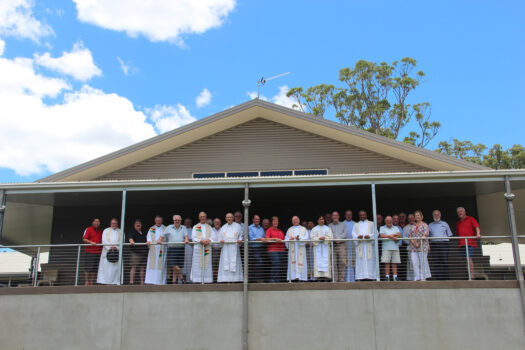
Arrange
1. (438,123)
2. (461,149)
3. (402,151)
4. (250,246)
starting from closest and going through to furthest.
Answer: (250,246)
(402,151)
(438,123)
(461,149)

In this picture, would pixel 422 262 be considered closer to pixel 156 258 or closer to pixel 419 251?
pixel 419 251

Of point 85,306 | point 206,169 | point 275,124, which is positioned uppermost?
point 275,124

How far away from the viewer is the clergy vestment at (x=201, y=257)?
10500mm

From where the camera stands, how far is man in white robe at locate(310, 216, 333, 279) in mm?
10383

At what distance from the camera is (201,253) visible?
10.7 meters

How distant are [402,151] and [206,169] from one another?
5374 mm

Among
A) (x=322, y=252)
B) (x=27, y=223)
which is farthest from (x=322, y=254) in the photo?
(x=27, y=223)

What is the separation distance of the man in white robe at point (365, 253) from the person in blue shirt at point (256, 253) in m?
1.98

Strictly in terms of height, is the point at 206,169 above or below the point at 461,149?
below

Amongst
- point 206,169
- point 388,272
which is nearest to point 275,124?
point 206,169

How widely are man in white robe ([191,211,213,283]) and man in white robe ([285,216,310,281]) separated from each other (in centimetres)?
165

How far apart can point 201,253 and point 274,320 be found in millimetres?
2086

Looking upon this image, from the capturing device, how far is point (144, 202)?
14219 millimetres

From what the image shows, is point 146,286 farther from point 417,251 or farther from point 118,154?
point 417,251
